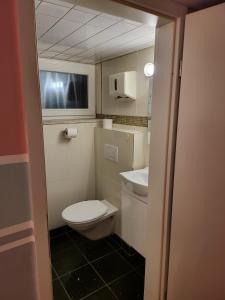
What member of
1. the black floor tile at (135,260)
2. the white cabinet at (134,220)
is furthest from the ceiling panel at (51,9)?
the black floor tile at (135,260)

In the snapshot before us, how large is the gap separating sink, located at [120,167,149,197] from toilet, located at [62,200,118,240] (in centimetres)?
50

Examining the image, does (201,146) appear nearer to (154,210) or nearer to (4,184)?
(154,210)

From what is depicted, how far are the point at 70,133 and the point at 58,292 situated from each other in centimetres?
149

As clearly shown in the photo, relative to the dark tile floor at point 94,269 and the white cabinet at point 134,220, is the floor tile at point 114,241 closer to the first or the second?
the dark tile floor at point 94,269

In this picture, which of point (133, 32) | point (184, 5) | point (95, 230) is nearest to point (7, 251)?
point (184, 5)

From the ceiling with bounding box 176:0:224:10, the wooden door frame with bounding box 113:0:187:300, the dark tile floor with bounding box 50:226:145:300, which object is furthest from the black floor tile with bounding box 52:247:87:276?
the ceiling with bounding box 176:0:224:10

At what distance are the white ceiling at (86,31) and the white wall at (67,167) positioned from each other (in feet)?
2.57

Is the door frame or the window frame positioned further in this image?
the window frame

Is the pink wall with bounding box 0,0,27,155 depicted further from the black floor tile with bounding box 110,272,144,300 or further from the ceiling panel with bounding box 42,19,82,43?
the black floor tile with bounding box 110,272,144,300

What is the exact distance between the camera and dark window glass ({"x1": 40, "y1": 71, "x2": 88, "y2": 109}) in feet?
8.23

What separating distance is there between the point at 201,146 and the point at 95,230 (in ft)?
5.55

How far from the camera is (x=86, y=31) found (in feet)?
5.06

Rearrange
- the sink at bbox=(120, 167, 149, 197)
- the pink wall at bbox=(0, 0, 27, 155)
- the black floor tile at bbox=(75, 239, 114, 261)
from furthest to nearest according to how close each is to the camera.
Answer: the black floor tile at bbox=(75, 239, 114, 261) → the sink at bbox=(120, 167, 149, 197) → the pink wall at bbox=(0, 0, 27, 155)

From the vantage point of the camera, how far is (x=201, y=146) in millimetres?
973
